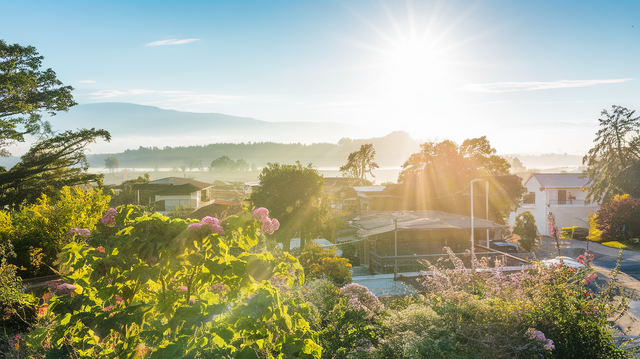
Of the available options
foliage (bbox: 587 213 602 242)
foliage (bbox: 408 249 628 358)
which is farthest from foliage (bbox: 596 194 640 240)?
foliage (bbox: 408 249 628 358)

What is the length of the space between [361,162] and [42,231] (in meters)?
91.4

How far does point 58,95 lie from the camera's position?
80.8 ft

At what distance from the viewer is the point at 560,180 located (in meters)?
43.2

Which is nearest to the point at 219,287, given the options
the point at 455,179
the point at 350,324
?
the point at 350,324

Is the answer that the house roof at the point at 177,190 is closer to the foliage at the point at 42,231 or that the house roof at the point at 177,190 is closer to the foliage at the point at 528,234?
the foliage at the point at 42,231

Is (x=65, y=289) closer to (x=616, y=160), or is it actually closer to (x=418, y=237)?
(x=418, y=237)

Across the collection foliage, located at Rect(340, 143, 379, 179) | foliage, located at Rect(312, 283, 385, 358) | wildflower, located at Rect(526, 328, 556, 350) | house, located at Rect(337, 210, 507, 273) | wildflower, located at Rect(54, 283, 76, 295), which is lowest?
house, located at Rect(337, 210, 507, 273)

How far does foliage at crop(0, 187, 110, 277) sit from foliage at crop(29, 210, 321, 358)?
341 inches

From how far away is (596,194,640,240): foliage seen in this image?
100 feet

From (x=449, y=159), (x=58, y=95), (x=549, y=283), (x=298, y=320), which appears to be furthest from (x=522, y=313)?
(x=449, y=159)

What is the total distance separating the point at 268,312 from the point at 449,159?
50947mm

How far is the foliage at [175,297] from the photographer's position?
387cm

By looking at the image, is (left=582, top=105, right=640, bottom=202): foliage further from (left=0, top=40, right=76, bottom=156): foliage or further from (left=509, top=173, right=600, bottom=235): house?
(left=0, top=40, right=76, bottom=156): foliage

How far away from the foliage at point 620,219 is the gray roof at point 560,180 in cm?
909
